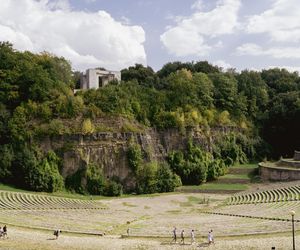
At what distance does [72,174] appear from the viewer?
5356 cm

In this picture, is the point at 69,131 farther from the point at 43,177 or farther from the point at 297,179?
the point at 297,179

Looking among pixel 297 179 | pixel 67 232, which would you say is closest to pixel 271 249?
pixel 67 232

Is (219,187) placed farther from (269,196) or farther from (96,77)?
(96,77)

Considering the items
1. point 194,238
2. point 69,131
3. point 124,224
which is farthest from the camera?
point 69,131

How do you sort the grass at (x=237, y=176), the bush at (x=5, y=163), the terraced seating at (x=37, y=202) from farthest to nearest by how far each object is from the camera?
1. the grass at (x=237, y=176)
2. the bush at (x=5, y=163)
3. the terraced seating at (x=37, y=202)

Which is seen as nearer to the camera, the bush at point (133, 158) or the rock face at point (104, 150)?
the rock face at point (104, 150)

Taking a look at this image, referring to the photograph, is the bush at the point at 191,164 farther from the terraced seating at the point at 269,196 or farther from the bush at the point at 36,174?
the bush at the point at 36,174

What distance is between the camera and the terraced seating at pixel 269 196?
43.2 meters

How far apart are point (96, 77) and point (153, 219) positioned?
128ft

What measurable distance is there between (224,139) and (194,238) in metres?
40.9

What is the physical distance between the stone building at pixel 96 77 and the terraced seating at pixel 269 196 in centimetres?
3142

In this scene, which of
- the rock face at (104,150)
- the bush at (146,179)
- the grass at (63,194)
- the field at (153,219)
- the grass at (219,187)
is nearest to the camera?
the field at (153,219)

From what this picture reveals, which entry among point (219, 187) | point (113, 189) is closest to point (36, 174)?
point (113, 189)

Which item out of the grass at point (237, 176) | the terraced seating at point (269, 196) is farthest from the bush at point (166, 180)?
the terraced seating at point (269, 196)
